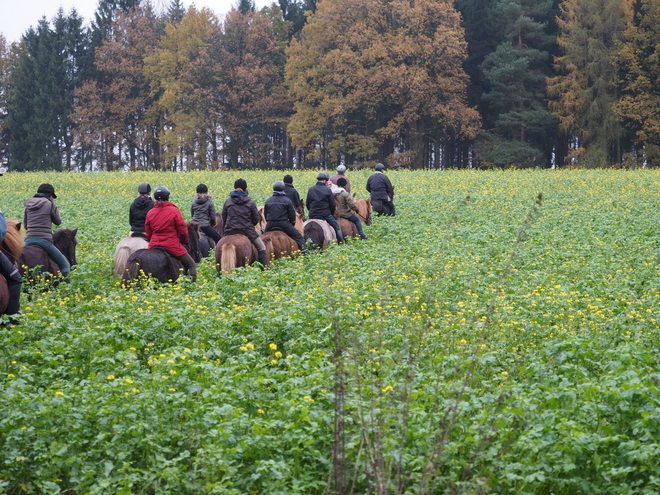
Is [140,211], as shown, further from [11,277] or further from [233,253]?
[11,277]

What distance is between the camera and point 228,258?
566 inches

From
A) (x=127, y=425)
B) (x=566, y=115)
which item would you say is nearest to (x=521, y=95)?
(x=566, y=115)

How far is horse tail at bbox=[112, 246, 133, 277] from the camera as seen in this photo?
13680 mm

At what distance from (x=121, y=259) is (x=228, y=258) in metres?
1.93

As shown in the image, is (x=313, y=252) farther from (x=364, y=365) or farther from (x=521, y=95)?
(x=521, y=95)

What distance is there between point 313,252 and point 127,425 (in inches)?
423

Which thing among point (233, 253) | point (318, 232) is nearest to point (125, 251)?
point (233, 253)

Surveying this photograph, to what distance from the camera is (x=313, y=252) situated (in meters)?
16.7

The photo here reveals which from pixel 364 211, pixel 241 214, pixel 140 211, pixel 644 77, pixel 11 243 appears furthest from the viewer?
pixel 644 77

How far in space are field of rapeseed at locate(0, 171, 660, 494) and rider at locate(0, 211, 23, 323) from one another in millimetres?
469

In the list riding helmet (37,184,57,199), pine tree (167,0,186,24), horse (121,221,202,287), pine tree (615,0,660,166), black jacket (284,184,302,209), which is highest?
pine tree (167,0,186,24)

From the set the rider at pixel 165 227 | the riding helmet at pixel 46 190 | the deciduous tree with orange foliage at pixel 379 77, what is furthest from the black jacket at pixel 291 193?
the deciduous tree with orange foliage at pixel 379 77

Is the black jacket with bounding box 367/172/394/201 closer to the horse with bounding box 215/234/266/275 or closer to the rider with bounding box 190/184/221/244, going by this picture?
the rider with bounding box 190/184/221/244

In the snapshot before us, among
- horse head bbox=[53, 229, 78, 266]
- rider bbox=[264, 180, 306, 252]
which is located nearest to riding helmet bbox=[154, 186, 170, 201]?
horse head bbox=[53, 229, 78, 266]
